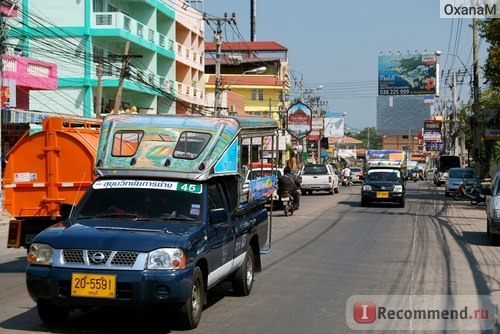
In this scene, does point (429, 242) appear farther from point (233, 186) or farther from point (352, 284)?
point (233, 186)

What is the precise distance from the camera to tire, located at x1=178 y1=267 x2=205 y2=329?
7.54 m

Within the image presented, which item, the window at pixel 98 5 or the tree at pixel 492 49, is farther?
the window at pixel 98 5

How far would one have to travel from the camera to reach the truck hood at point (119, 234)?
7242 mm

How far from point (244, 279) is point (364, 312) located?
1.80 m

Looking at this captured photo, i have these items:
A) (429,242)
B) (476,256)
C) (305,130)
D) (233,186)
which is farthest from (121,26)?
(233,186)

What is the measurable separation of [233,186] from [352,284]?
9.37 feet

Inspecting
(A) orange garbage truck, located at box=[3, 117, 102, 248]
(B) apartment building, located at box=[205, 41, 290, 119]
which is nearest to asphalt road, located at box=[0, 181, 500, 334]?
(A) orange garbage truck, located at box=[3, 117, 102, 248]

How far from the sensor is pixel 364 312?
29.8 ft

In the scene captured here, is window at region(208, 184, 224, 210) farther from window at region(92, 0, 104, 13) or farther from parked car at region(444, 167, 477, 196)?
window at region(92, 0, 104, 13)

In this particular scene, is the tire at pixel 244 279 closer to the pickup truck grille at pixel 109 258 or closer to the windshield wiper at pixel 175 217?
the windshield wiper at pixel 175 217

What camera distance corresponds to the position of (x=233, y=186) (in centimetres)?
972

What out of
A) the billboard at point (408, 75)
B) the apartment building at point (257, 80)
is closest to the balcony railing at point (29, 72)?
the billboard at point (408, 75)

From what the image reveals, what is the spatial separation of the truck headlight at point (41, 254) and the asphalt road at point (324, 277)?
2.65 ft

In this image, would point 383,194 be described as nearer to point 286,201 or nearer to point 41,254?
point 286,201
